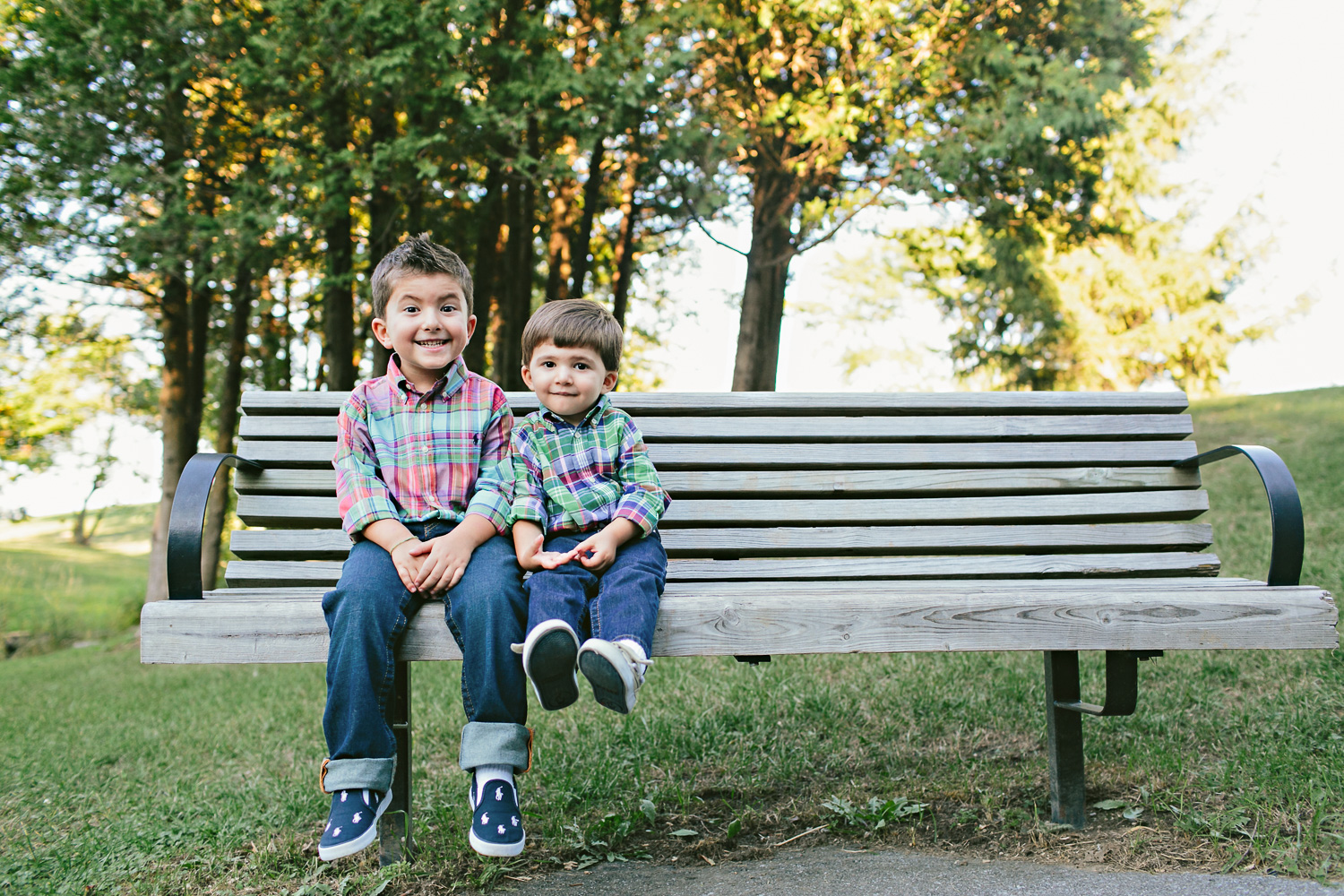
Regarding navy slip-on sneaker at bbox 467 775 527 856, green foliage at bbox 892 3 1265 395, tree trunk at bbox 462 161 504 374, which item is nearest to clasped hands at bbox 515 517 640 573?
navy slip-on sneaker at bbox 467 775 527 856

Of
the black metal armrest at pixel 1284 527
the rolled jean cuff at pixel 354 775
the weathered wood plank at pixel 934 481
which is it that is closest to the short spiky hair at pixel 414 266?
the weathered wood plank at pixel 934 481

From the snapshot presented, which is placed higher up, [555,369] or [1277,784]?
[555,369]

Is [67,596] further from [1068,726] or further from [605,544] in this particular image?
[1068,726]

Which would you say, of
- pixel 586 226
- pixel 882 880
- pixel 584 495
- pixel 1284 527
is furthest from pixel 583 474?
pixel 586 226

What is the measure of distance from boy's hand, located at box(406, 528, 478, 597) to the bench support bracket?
1632mm

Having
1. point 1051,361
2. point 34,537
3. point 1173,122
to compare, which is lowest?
point 34,537

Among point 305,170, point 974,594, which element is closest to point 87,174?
point 305,170

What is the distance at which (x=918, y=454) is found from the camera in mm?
3029

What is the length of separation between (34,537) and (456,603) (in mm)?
35641

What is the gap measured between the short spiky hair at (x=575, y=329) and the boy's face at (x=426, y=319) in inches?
6.5

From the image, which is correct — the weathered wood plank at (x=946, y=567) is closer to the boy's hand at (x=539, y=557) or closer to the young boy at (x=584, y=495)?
the young boy at (x=584, y=495)

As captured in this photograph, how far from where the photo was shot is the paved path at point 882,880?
219 centimetres

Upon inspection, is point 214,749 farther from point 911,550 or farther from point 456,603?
point 911,550

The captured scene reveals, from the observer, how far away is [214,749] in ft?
14.1
